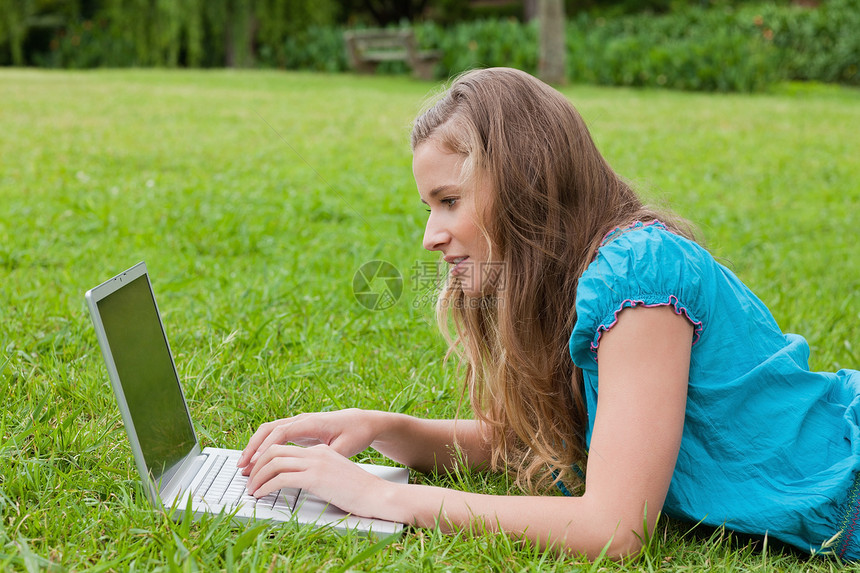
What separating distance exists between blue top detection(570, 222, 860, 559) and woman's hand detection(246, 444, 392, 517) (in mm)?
509

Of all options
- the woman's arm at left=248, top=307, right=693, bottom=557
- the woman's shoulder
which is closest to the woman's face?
the woman's shoulder

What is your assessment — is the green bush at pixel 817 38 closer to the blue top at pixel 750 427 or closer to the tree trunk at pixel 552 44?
the tree trunk at pixel 552 44

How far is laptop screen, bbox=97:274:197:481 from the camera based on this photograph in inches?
66.6

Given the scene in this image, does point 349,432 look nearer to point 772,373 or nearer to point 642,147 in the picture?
point 772,373

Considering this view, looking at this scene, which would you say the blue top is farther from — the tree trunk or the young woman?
the tree trunk

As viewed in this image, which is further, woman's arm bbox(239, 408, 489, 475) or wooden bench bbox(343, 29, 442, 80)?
wooden bench bbox(343, 29, 442, 80)

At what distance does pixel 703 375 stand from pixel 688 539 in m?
0.44

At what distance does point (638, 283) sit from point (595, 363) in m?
0.21

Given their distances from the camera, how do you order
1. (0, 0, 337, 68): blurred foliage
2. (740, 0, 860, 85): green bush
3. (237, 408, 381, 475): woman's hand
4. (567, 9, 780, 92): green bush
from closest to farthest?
(237, 408, 381, 475): woman's hand
(567, 9, 780, 92): green bush
(740, 0, 860, 85): green bush
(0, 0, 337, 68): blurred foliage

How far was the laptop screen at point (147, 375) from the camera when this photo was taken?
5.55 ft

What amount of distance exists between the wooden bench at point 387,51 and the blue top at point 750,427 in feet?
49.4

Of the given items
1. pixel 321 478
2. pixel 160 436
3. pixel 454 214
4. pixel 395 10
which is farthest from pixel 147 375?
pixel 395 10

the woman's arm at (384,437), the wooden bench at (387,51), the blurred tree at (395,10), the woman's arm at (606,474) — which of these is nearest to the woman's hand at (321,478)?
the woman's arm at (606,474)

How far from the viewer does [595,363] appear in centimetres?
169
